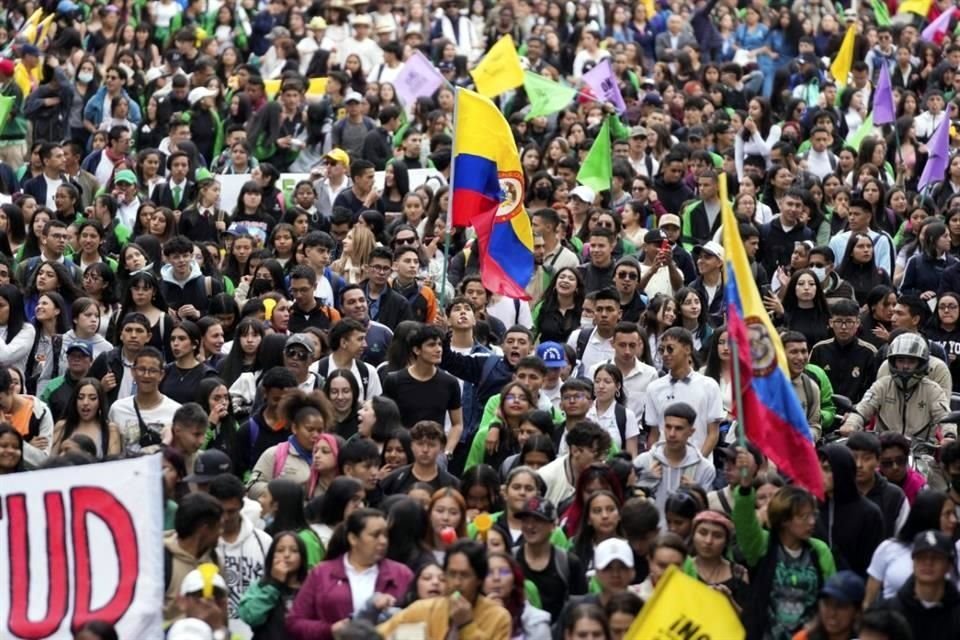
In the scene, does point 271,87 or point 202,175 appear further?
point 271,87

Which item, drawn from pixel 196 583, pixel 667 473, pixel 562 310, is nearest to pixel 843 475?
pixel 667 473

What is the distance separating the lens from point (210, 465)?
1209cm

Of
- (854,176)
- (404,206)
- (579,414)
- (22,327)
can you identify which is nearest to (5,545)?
(579,414)

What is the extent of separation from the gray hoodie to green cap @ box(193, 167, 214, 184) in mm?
7924

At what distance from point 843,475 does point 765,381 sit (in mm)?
903

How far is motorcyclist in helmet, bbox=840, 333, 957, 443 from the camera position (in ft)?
46.8

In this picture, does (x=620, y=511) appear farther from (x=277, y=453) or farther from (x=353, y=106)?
(x=353, y=106)

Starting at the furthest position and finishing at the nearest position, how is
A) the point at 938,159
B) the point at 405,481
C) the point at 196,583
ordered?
the point at 938,159
the point at 405,481
the point at 196,583

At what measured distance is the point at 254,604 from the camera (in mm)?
10805

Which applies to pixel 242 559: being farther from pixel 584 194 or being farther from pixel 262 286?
pixel 584 194

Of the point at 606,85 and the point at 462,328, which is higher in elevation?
the point at 462,328

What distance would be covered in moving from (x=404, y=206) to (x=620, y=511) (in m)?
8.34

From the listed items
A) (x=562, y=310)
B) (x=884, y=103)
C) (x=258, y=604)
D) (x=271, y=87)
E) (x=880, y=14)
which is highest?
(x=258, y=604)

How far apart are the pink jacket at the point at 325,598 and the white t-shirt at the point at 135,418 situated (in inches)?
117
